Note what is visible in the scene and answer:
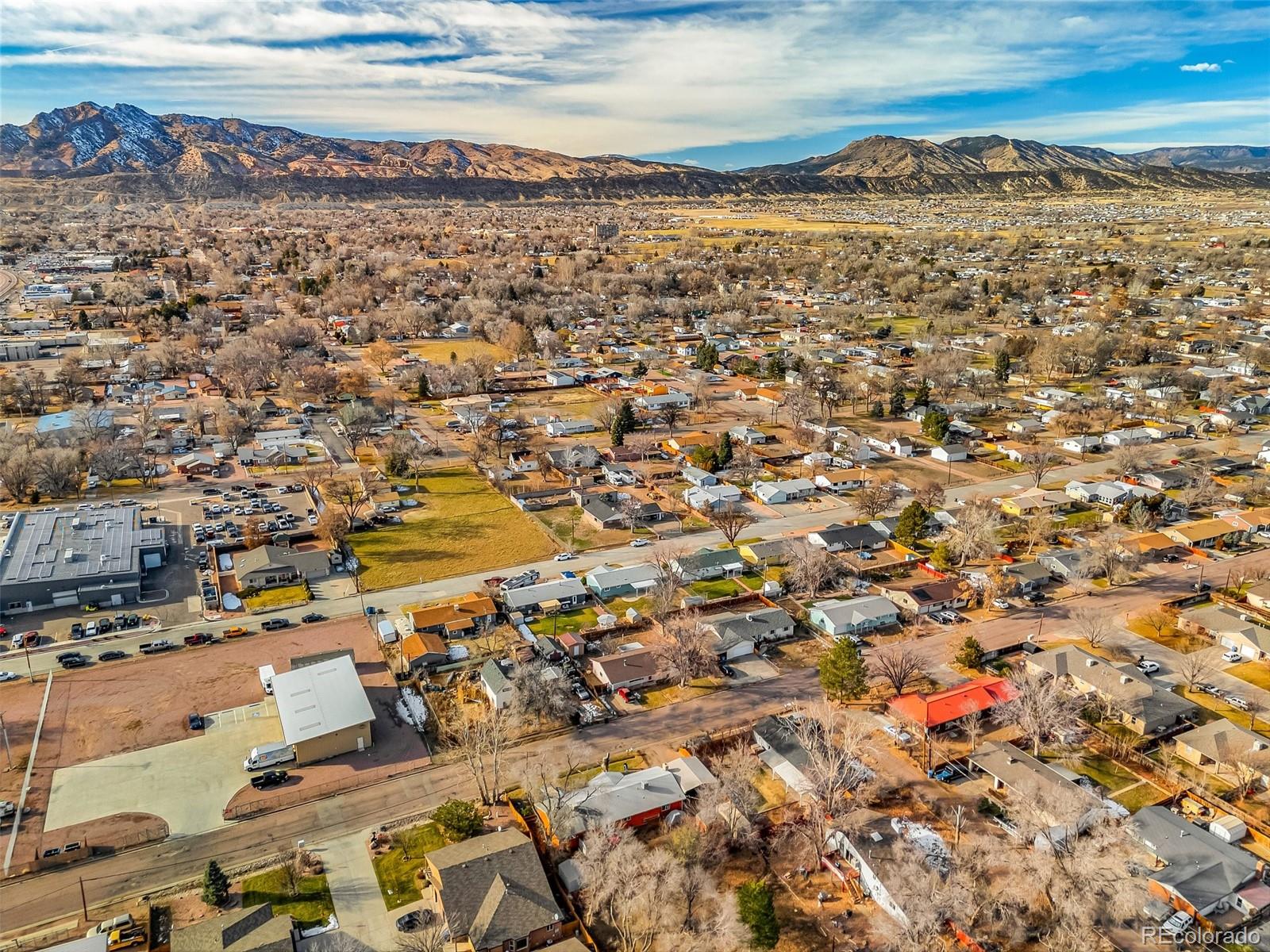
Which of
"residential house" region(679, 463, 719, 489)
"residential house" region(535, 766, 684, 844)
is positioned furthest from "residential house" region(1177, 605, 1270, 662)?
"residential house" region(679, 463, 719, 489)

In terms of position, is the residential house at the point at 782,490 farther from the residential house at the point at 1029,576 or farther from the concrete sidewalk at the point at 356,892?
the concrete sidewalk at the point at 356,892

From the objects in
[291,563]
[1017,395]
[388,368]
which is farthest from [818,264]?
[291,563]

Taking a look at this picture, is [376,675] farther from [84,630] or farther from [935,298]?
[935,298]

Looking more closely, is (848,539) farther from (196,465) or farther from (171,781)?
(196,465)

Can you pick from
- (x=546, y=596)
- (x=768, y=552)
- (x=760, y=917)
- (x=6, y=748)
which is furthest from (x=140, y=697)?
(x=768, y=552)

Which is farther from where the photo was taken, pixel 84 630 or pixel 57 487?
pixel 57 487

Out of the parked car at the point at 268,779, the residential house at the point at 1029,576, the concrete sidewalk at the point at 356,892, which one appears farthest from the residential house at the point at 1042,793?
the parked car at the point at 268,779
